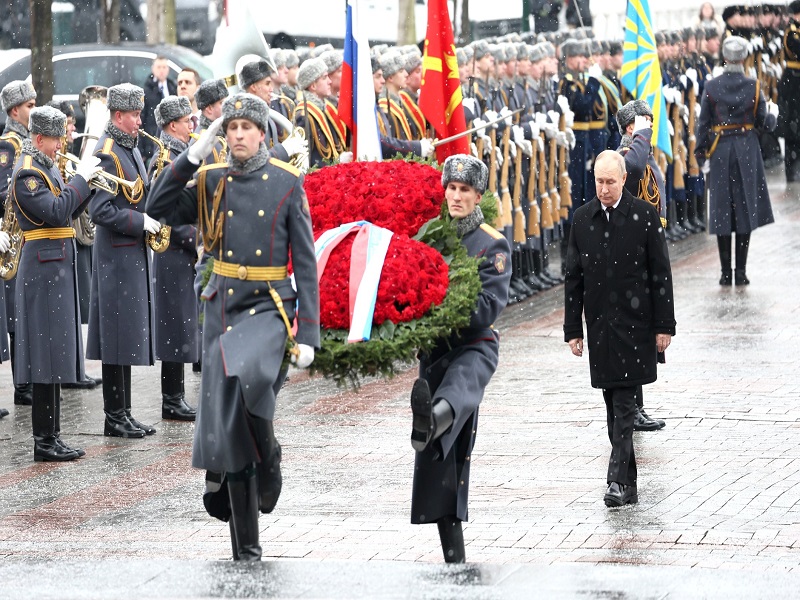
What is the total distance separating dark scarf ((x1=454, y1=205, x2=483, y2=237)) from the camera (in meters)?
7.35

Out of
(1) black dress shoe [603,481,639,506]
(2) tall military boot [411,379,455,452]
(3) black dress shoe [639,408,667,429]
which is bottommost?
(3) black dress shoe [639,408,667,429]

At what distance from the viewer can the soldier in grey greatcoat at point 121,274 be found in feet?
35.0

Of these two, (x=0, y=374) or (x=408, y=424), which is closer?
(x=408, y=424)

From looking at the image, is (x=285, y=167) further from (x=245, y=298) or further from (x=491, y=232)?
(x=491, y=232)

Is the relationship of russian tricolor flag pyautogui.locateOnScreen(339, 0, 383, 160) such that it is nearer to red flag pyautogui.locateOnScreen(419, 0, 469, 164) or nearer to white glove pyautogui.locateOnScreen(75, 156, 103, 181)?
red flag pyautogui.locateOnScreen(419, 0, 469, 164)

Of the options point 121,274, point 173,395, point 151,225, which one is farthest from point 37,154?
point 173,395

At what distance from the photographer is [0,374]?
13641mm

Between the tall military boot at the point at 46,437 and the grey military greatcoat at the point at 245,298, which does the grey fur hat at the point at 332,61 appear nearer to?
the tall military boot at the point at 46,437

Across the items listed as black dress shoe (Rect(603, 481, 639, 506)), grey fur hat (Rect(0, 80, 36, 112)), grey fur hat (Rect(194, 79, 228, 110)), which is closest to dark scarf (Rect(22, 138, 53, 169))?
grey fur hat (Rect(194, 79, 228, 110))

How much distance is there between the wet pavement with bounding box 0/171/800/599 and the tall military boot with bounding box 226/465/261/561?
0.39ft

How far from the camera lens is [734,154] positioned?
1708 cm

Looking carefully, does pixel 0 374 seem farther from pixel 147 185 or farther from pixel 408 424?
pixel 408 424

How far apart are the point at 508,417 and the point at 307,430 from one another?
1.28 meters

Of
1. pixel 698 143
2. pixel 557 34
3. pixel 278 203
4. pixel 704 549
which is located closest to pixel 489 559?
pixel 704 549
